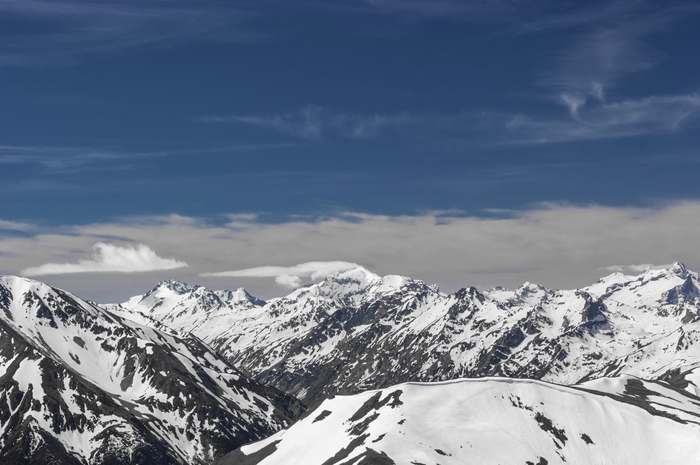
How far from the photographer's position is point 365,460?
174m

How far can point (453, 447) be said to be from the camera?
199 m

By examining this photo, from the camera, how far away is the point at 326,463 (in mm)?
197000

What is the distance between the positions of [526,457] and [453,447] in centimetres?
2412

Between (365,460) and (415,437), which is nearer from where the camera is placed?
(365,460)

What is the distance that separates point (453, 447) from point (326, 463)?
42523mm

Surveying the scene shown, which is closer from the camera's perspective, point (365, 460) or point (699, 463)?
point (365, 460)

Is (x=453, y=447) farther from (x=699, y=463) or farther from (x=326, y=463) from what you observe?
(x=699, y=463)

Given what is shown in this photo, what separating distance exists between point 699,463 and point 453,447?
268 feet

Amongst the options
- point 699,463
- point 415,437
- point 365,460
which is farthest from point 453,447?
point 699,463

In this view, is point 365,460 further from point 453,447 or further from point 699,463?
point 699,463

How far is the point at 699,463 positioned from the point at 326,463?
123828mm

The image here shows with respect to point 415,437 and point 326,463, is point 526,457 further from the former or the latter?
point 326,463

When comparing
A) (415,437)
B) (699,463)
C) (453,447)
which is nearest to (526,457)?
(453,447)

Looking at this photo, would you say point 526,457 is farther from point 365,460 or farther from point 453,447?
point 365,460
